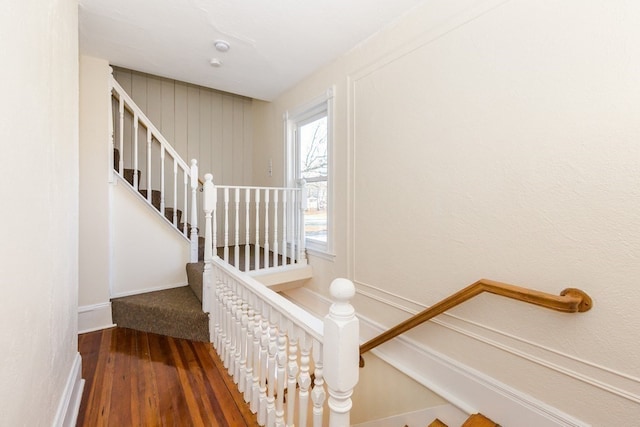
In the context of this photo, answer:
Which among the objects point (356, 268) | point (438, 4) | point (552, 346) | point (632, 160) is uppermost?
point (438, 4)

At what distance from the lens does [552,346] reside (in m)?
1.28

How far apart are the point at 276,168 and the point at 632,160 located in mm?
3064

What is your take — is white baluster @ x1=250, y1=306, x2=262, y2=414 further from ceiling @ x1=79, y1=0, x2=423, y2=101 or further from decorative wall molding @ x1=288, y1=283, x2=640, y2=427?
ceiling @ x1=79, y1=0, x2=423, y2=101

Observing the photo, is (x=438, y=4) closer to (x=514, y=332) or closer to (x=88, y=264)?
(x=514, y=332)

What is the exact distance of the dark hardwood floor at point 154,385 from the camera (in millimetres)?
1538

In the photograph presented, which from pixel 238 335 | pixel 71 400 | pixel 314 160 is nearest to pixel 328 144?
pixel 314 160

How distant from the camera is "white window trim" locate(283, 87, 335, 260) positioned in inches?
102

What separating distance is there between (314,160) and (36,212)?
7.70 feet

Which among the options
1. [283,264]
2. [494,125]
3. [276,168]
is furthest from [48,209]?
[276,168]

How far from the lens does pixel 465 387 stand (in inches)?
62.2

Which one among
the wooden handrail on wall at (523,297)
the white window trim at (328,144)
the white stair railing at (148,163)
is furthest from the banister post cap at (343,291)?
the white stair railing at (148,163)

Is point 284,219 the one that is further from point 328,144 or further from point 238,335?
point 238,335

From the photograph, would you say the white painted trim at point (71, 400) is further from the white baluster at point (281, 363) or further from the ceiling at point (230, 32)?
the ceiling at point (230, 32)

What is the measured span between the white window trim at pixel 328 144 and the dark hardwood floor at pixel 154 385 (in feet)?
4.28
